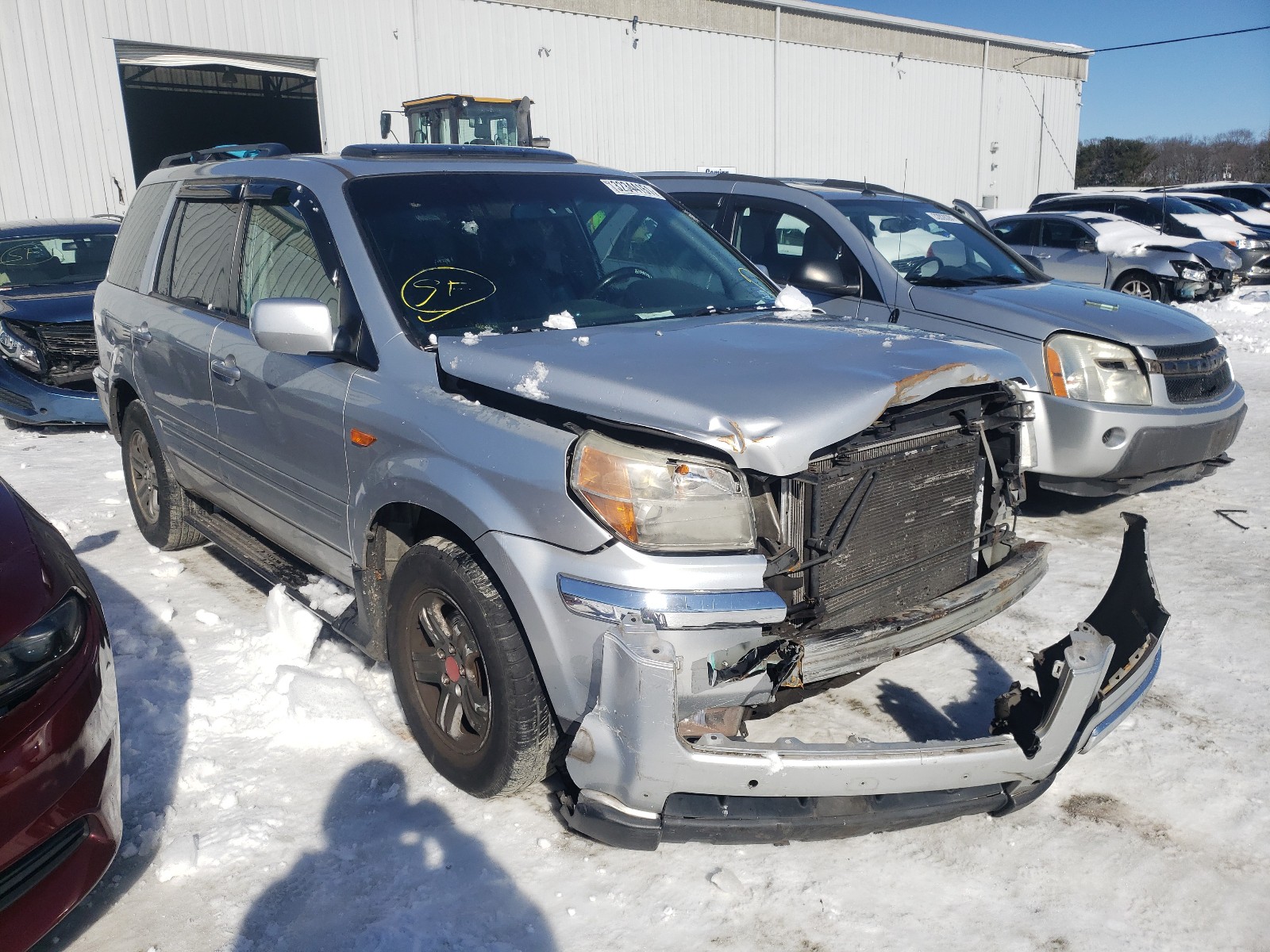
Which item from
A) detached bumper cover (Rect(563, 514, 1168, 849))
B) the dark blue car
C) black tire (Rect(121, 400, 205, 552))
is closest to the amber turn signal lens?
detached bumper cover (Rect(563, 514, 1168, 849))

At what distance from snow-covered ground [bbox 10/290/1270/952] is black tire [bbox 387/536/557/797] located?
18 centimetres

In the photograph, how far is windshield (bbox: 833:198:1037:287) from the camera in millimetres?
6418

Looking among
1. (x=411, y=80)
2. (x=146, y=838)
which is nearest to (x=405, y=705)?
(x=146, y=838)

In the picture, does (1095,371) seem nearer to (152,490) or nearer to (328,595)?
(328,595)

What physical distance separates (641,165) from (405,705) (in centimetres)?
2383

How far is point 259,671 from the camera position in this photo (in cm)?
402

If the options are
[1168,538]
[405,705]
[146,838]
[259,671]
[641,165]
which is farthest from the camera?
[641,165]

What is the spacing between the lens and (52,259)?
9.40m

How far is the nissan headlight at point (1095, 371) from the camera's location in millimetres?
5383

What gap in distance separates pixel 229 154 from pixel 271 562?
2266mm

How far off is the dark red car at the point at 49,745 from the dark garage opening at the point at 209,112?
1017 inches

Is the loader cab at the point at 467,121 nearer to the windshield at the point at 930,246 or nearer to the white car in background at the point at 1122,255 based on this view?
the white car in background at the point at 1122,255

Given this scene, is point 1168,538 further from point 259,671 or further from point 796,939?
point 259,671

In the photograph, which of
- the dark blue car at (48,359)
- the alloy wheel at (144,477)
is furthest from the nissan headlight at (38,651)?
the dark blue car at (48,359)
